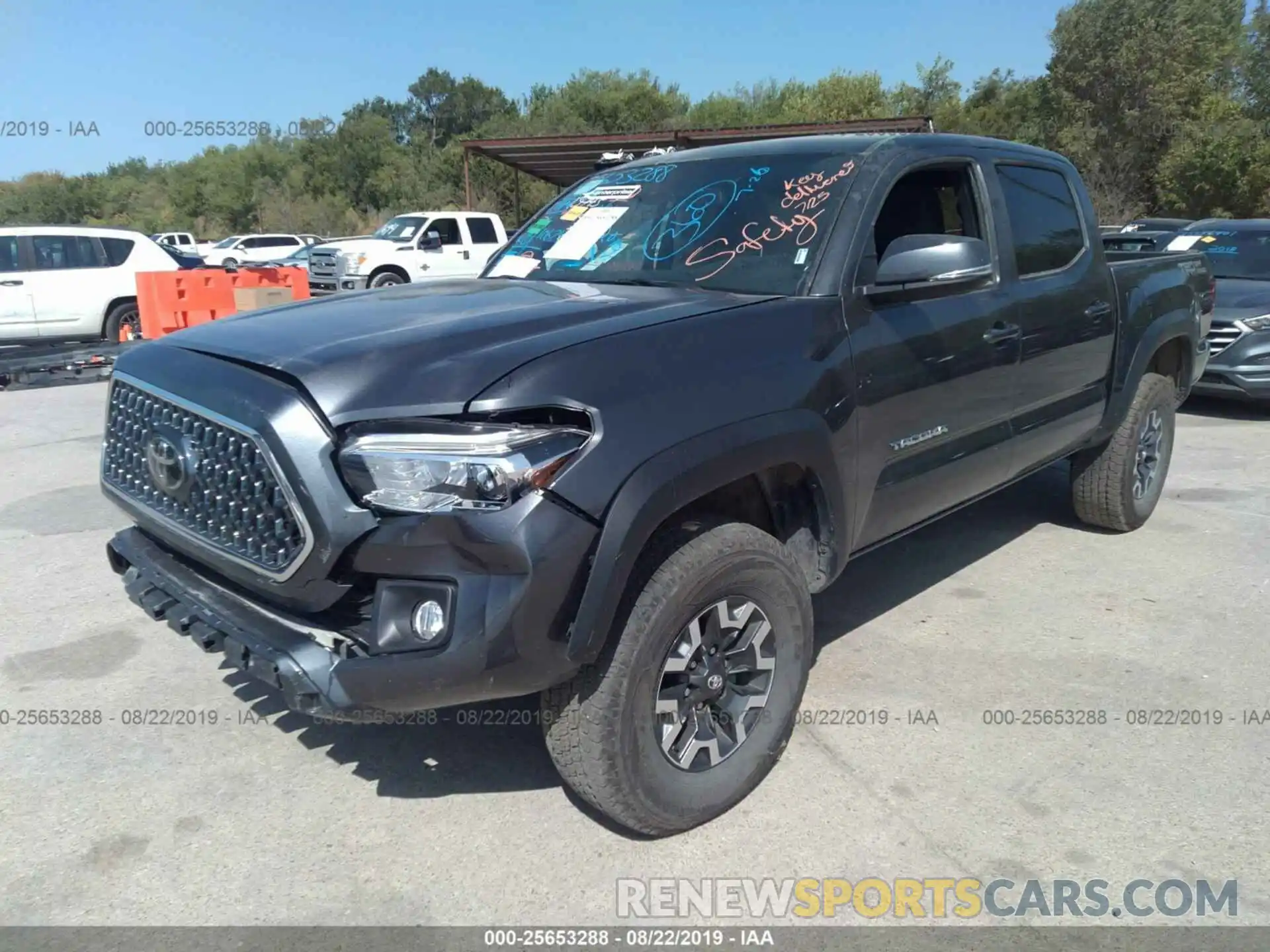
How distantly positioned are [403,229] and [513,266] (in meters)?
16.7

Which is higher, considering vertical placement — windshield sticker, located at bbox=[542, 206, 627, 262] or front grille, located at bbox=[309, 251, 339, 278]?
windshield sticker, located at bbox=[542, 206, 627, 262]

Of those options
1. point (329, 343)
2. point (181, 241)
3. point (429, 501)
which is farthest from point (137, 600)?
point (181, 241)

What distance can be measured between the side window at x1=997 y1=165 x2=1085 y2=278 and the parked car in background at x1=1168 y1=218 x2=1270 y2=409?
413 centimetres

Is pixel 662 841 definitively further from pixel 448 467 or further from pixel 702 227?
pixel 702 227

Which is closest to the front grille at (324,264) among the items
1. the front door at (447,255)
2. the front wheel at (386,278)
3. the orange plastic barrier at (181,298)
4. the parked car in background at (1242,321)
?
the front wheel at (386,278)

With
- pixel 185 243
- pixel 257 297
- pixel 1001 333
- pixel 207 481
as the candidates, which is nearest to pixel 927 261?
pixel 1001 333

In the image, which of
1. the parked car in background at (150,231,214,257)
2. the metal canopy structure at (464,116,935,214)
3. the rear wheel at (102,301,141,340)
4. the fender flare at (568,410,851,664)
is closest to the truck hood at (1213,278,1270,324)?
the fender flare at (568,410,851,664)

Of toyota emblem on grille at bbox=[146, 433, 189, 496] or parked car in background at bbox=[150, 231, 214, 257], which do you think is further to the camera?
parked car in background at bbox=[150, 231, 214, 257]

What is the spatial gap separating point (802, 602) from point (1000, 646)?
1524 mm

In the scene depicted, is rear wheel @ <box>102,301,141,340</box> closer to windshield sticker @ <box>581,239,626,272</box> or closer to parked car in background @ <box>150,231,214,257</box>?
windshield sticker @ <box>581,239,626,272</box>

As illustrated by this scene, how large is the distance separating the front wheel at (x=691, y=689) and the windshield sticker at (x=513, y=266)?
169 cm

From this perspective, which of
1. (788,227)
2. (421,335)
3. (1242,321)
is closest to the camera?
(421,335)

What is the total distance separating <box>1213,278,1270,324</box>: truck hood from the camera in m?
8.75

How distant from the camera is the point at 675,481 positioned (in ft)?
8.34
